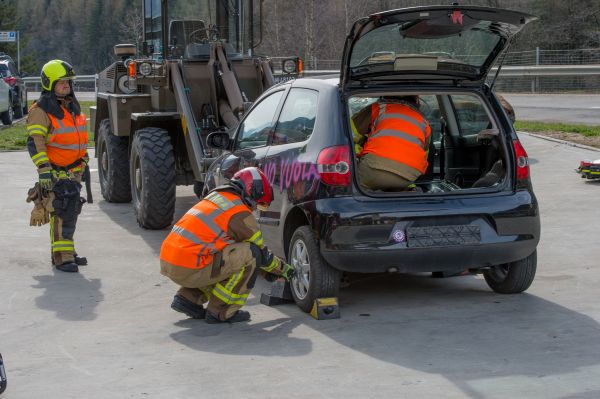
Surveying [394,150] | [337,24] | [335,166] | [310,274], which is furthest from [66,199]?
[337,24]

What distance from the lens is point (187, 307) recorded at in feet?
23.2

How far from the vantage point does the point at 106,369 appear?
589cm

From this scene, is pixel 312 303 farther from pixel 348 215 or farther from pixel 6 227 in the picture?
pixel 6 227

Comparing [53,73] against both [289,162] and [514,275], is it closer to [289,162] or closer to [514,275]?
[289,162]

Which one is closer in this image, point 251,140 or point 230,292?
point 230,292

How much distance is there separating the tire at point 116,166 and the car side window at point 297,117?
4966 mm

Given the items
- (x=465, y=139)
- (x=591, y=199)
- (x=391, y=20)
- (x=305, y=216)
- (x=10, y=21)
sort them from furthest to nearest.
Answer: (x=10, y=21) < (x=591, y=199) < (x=465, y=139) < (x=305, y=216) < (x=391, y=20)

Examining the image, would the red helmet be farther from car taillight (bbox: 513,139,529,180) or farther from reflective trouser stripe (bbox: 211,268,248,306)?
car taillight (bbox: 513,139,529,180)

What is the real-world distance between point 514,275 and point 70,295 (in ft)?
11.2

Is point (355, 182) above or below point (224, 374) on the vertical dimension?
above

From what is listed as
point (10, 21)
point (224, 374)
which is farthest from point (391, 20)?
point (10, 21)

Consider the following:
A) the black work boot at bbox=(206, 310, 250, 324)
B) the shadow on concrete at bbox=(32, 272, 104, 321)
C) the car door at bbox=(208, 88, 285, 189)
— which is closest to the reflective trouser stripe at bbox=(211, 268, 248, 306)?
the black work boot at bbox=(206, 310, 250, 324)

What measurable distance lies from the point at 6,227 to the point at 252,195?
501 cm

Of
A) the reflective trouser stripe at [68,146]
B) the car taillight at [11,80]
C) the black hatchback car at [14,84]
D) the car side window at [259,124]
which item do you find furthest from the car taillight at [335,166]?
the car taillight at [11,80]
